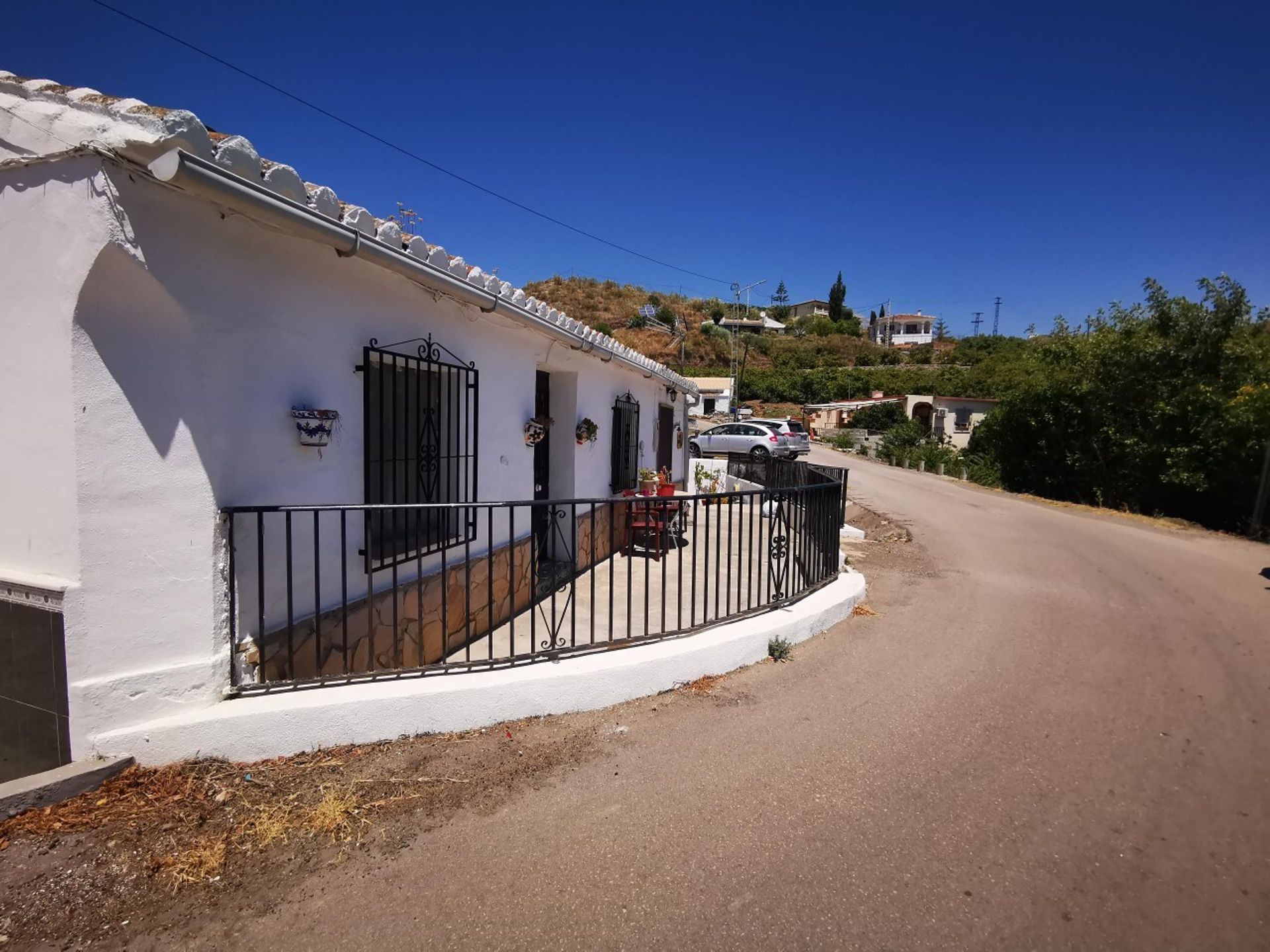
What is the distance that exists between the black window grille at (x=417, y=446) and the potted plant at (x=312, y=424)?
0.44m

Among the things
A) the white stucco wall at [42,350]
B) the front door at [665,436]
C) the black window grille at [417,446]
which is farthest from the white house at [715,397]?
the white stucco wall at [42,350]

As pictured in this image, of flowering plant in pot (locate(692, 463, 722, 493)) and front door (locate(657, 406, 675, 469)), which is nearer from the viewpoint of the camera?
front door (locate(657, 406, 675, 469))

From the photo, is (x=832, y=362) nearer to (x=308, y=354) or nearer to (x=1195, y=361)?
(x=1195, y=361)

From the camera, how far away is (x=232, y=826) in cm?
267

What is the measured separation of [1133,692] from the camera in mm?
4453

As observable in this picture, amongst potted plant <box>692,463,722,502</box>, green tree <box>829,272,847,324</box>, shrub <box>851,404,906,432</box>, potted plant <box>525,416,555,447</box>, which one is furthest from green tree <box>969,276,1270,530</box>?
green tree <box>829,272,847,324</box>

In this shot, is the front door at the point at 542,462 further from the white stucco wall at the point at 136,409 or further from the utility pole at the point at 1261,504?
the utility pole at the point at 1261,504

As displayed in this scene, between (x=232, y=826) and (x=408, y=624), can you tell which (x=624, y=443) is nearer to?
(x=408, y=624)

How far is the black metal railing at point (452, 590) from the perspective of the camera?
3.28 meters

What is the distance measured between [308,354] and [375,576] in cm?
147

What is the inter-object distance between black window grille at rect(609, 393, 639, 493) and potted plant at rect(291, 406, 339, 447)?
5621 mm

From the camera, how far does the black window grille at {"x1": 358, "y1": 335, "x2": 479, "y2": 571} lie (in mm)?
4113

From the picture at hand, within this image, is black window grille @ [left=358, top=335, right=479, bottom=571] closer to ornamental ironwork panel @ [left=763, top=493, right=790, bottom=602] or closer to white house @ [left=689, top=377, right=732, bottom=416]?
ornamental ironwork panel @ [left=763, top=493, right=790, bottom=602]

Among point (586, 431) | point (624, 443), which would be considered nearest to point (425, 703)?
point (586, 431)
